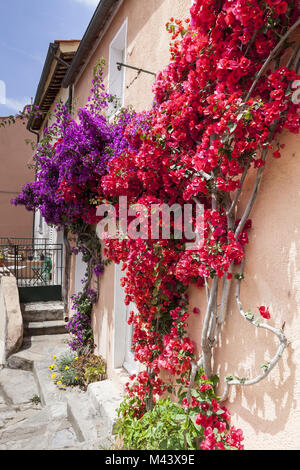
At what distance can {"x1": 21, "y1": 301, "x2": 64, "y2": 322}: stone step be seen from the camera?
7.67 metres

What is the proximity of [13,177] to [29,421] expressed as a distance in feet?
54.5

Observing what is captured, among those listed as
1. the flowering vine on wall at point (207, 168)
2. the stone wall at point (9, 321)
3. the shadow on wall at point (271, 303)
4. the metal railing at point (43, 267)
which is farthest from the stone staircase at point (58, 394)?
the shadow on wall at point (271, 303)

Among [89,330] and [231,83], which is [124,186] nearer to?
[231,83]

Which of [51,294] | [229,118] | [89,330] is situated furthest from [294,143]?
[51,294]

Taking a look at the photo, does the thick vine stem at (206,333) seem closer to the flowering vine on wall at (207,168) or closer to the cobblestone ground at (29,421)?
the flowering vine on wall at (207,168)

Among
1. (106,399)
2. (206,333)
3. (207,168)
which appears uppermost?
(207,168)

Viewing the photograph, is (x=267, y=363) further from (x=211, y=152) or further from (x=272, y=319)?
(x=211, y=152)

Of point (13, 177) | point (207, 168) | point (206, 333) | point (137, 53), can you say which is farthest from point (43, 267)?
point (207, 168)

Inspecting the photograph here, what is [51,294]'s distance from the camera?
8523mm

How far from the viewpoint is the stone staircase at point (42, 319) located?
737 cm

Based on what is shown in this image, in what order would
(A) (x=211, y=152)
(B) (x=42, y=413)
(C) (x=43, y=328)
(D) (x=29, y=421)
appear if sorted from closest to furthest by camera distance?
(A) (x=211, y=152), (D) (x=29, y=421), (B) (x=42, y=413), (C) (x=43, y=328)

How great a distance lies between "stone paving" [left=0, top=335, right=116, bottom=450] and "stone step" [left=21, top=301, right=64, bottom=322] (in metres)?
1.24

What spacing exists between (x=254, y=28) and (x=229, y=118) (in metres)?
0.57

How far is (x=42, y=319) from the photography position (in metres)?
7.75
